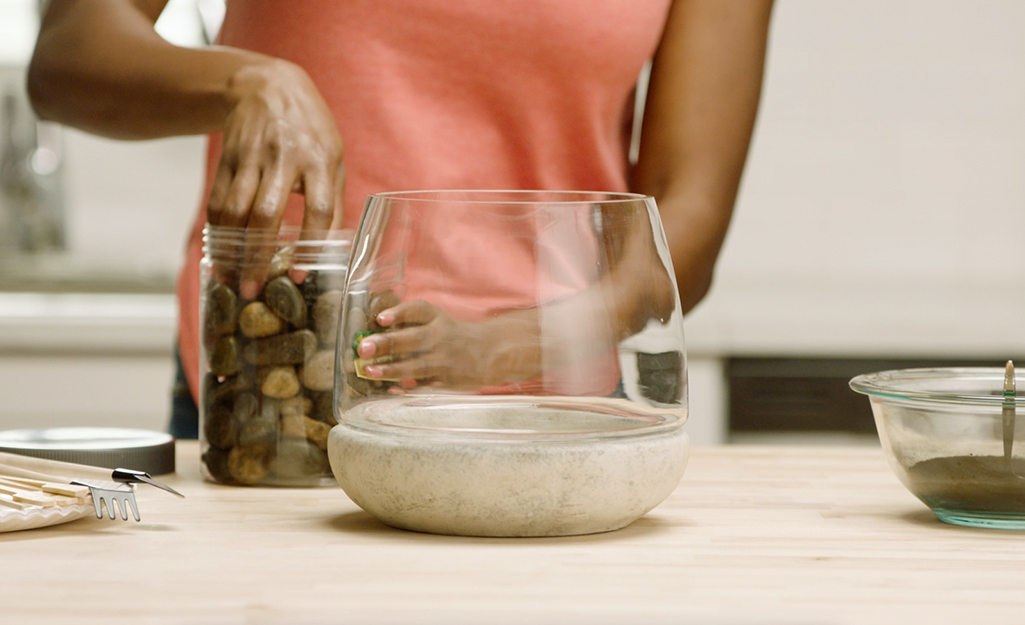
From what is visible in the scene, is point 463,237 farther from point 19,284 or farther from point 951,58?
point 19,284

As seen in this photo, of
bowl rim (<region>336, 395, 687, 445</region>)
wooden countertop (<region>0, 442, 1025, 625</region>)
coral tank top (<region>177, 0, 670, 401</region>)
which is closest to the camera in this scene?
wooden countertop (<region>0, 442, 1025, 625</region>)

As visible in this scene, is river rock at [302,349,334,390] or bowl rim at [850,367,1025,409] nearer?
bowl rim at [850,367,1025,409]

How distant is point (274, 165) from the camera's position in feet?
2.13

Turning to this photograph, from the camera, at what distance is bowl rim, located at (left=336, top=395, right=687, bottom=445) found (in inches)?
19.3

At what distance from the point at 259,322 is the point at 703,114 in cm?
53

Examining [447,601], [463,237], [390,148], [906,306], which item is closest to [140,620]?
[447,601]

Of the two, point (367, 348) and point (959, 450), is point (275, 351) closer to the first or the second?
point (367, 348)

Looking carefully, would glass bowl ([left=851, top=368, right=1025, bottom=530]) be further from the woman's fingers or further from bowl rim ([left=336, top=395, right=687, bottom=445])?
the woman's fingers

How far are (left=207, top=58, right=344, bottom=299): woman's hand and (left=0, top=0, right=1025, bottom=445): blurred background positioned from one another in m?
1.23

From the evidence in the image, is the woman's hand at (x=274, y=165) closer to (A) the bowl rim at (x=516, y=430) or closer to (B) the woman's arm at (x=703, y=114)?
(A) the bowl rim at (x=516, y=430)

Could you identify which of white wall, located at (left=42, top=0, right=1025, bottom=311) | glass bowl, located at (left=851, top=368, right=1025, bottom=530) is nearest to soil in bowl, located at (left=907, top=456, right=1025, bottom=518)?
glass bowl, located at (left=851, top=368, right=1025, bottom=530)

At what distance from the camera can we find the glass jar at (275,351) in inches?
24.4

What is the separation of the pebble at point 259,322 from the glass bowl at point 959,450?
310 mm

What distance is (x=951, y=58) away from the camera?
2.05m
